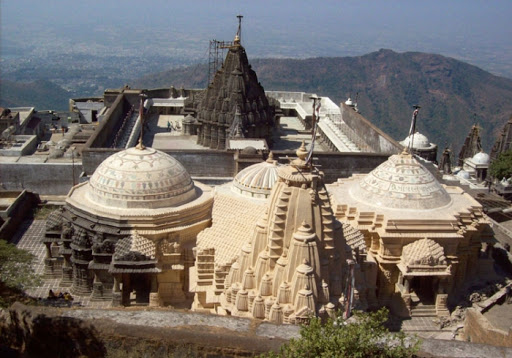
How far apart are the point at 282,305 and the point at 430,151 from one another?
28296 mm

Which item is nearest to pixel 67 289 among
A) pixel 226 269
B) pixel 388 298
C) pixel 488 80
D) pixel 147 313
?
pixel 226 269

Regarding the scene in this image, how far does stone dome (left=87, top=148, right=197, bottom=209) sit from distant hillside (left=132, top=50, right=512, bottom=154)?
9382cm

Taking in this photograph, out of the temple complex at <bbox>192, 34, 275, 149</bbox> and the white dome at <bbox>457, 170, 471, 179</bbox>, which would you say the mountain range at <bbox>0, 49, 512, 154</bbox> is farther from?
the temple complex at <bbox>192, 34, 275, 149</bbox>

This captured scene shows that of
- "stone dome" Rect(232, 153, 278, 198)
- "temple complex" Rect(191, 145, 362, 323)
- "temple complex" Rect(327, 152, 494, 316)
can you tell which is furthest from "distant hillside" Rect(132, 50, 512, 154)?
"temple complex" Rect(191, 145, 362, 323)

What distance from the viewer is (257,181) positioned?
816 inches

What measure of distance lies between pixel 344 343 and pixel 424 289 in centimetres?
1196

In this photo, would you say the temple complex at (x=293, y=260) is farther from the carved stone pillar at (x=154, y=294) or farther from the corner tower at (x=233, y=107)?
the corner tower at (x=233, y=107)

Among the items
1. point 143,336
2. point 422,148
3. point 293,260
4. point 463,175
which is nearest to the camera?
point 143,336

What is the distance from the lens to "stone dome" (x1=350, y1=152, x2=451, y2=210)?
21984mm

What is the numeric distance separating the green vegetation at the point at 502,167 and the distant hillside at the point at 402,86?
6611cm

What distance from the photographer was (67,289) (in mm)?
21703

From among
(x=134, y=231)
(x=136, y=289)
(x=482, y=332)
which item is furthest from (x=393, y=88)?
(x=136, y=289)

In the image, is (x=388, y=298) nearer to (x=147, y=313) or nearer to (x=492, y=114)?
(x=147, y=313)

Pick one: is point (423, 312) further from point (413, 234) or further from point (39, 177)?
point (39, 177)
